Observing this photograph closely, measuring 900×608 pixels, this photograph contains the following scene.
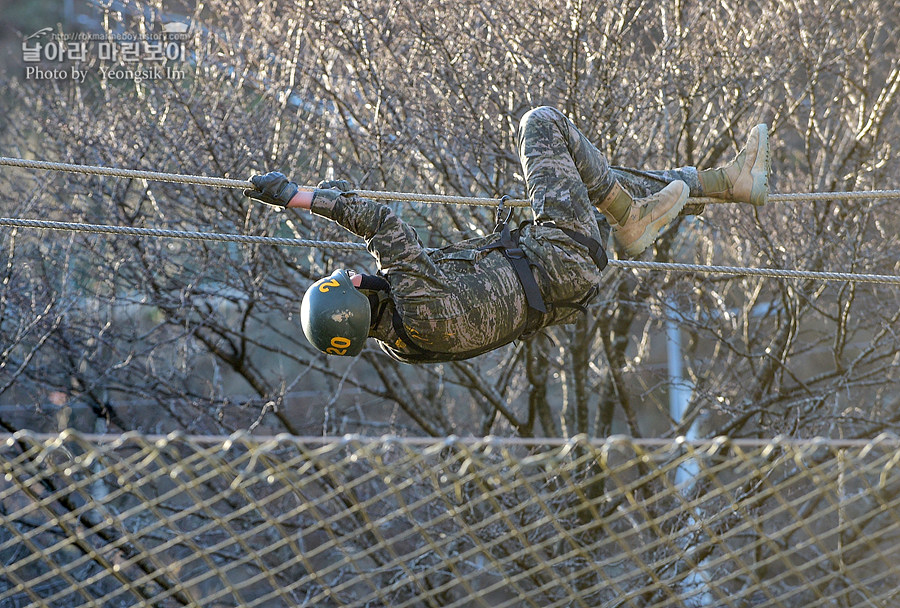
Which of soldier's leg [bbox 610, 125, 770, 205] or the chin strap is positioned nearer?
the chin strap

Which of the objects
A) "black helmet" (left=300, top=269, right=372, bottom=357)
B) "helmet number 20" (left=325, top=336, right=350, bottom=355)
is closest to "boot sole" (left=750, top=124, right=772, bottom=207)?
"black helmet" (left=300, top=269, right=372, bottom=357)

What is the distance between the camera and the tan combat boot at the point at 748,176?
4605 mm

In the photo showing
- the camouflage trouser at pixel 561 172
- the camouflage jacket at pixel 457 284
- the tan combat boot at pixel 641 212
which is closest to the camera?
the camouflage jacket at pixel 457 284

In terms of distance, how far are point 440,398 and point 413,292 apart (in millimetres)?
6098

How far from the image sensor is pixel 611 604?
6.07 m

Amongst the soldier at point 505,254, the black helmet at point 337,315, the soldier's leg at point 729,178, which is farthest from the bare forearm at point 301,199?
the soldier's leg at point 729,178

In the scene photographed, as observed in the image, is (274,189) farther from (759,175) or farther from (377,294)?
(759,175)

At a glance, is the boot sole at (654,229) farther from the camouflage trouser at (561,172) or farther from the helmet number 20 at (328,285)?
the helmet number 20 at (328,285)

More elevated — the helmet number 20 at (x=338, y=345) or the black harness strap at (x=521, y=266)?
the black harness strap at (x=521, y=266)

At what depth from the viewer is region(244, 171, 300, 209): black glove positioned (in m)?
3.78

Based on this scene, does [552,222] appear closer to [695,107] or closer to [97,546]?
[695,107]

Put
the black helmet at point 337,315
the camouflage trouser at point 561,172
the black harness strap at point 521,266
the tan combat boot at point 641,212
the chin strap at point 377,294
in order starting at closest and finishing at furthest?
1. the black helmet at point 337,315
2. the chin strap at point 377,294
3. the black harness strap at point 521,266
4. the camouflage trouser at point 561,172
5. the tan combat boot at point 641,212

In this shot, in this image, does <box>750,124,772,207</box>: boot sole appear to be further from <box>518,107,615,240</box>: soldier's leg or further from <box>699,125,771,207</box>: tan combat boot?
<box>518,107,615,240</box>: soldier's leg

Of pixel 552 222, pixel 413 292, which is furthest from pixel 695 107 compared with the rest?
pixel 413 292
